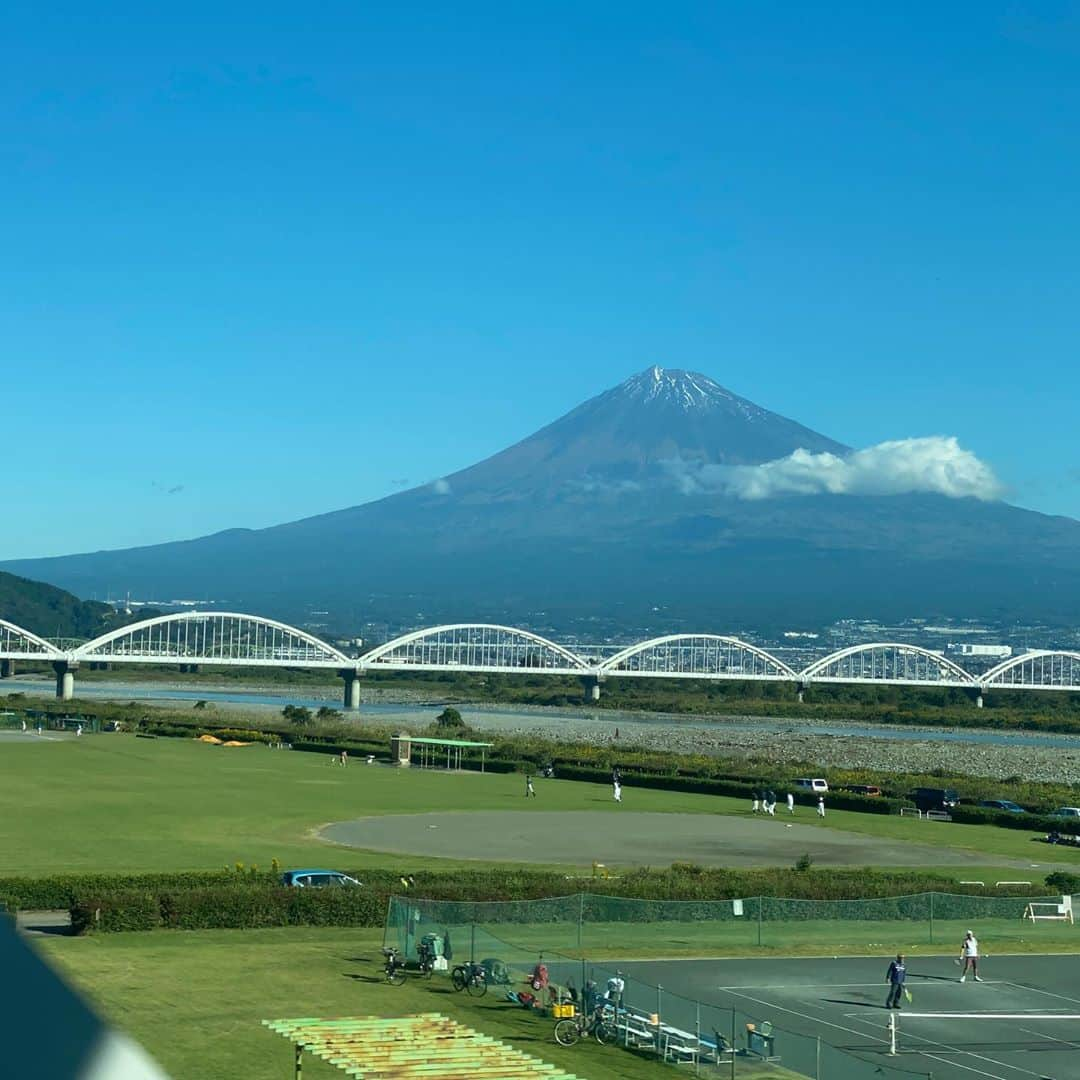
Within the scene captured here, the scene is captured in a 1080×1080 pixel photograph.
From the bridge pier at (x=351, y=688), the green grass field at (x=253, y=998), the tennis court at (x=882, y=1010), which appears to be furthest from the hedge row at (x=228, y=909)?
the bridge pier at (x=351, y=688)

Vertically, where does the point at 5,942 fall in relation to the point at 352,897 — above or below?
above

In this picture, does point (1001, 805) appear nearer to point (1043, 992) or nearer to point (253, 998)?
point (1043, 992)

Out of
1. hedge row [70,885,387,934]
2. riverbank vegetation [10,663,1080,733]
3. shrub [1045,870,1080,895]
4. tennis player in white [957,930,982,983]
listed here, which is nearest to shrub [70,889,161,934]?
hedge row [70,885,387,934]

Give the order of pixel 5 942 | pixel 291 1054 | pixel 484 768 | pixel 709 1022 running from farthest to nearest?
pixel 484 768 → pixel 709 1022 → pixel 291 1054 → pixel 5 942

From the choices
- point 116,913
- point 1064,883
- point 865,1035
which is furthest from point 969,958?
point 116,913

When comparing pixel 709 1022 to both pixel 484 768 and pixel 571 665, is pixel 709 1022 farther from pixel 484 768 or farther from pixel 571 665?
pixel 571 665

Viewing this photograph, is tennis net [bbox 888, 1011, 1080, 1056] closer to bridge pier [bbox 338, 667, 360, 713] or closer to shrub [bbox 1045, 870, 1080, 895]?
shrub [bbox 1045, 870, 1080, 895]

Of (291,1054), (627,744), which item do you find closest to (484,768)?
(627,744)
